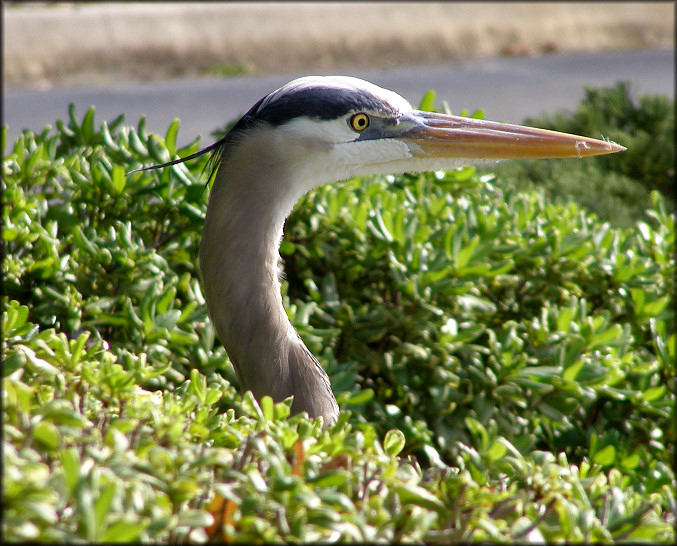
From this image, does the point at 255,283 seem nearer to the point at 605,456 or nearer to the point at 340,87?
the point at 340,87

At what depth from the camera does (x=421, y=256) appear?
256 cm

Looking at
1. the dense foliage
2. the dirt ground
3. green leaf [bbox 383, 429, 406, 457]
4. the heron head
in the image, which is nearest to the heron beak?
the heron head

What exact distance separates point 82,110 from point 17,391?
6660 mm

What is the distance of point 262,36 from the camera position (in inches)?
360

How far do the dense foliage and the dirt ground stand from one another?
20.0 ft

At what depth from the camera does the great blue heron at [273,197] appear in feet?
6.82

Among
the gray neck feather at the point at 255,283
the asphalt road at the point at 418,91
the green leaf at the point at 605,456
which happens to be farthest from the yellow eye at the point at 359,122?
the asphalt road at the point at 418,91

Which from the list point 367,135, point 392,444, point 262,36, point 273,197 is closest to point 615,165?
point 367,135

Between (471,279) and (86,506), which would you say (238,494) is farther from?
(471,279)

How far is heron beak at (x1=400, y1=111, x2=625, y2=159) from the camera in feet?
7.40

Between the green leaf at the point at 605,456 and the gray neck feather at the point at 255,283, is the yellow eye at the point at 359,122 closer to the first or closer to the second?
the gray neck feather at the point at 255,283

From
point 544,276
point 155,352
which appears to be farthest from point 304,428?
point 544,276

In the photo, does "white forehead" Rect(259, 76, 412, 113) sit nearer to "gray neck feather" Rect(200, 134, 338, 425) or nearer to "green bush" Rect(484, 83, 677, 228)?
"gray neck feather" Rect(200, 134, 338, 425)

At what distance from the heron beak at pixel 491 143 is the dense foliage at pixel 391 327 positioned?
1.12 feet
